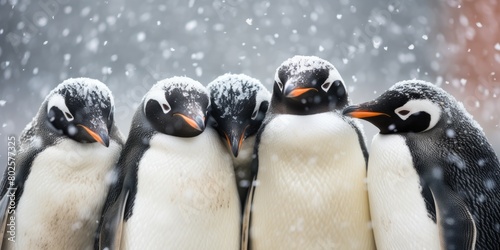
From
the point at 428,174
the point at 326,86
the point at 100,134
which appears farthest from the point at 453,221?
the point at 100,134

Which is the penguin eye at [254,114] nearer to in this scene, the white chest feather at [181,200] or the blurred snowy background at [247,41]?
the white chest feather at [181,200]

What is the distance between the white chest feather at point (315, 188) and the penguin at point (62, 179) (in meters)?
0.41

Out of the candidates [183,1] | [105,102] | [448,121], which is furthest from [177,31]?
[448,121]

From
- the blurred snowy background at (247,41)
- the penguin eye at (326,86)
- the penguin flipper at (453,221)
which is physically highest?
the blurred snowy background at (247,41)

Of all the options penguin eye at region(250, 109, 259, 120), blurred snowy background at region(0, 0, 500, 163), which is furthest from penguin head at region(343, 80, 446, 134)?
blurred snowy background at region(0, 0, 500, 163)

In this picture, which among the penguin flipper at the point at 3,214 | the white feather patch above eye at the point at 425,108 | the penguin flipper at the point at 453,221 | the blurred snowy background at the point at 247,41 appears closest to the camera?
the penguin flipper at the point at 453,221

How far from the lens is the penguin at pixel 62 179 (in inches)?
47.1

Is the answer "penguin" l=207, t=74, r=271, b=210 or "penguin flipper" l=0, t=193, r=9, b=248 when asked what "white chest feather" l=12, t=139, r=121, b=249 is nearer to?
"penguin flipper" l=0, t=193, r=9, b=248

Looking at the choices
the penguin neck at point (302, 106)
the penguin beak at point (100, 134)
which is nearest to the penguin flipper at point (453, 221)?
the penguin neck at point (302, 106)

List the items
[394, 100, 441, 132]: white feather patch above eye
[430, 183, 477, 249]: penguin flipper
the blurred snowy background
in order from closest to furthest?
[430, 183, 477, 249]: penguin flipper
[394, 100, 441, 132]: white feather patch above eye
the blurred snowy background

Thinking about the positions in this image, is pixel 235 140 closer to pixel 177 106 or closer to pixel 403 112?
pixel 177 106

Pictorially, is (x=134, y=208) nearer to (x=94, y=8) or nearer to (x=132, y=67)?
(x=132, y=67)

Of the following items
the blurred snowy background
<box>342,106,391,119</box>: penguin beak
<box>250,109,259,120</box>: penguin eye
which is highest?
the blurred snowy background

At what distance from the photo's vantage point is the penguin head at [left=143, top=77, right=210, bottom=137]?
1150mm
